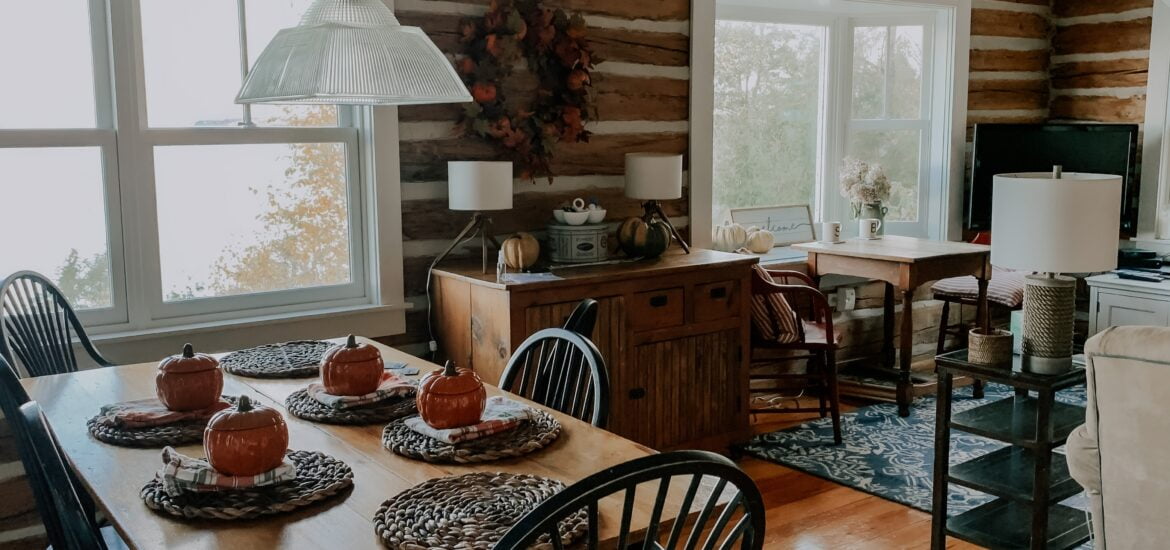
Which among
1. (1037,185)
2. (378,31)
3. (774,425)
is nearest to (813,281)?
(774,425)

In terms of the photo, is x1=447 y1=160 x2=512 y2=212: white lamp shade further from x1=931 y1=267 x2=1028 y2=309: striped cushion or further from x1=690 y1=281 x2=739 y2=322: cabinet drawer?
x1=931 y1=267 x2=1028 y2=309: striped cushion

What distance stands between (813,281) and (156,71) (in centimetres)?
321

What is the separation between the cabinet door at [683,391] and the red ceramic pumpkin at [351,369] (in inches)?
66.6

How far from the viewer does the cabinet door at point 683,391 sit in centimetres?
392

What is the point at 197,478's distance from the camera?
1721mm

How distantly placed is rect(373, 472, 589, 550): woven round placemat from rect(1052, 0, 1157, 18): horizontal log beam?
5683mm

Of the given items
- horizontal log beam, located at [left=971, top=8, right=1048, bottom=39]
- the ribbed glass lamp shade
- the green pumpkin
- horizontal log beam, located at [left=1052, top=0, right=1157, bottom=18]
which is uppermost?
horizontal log beam, located at [left=1052, top=0, right=1157, bottom=18]

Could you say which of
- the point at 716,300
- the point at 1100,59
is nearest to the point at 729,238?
the point at 716,300

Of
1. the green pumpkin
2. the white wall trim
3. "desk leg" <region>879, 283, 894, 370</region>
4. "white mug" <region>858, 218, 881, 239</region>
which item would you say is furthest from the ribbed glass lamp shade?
the white wall trim

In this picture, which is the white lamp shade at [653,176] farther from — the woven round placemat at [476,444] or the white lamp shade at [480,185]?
the woven round placemat at [476,444]

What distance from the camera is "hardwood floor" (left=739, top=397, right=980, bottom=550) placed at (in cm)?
345

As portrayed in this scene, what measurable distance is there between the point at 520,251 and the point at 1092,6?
14.4 feet

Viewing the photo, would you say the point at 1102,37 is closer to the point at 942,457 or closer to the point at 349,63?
the point at 942,457

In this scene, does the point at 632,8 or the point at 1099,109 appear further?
the point at 1099,109
